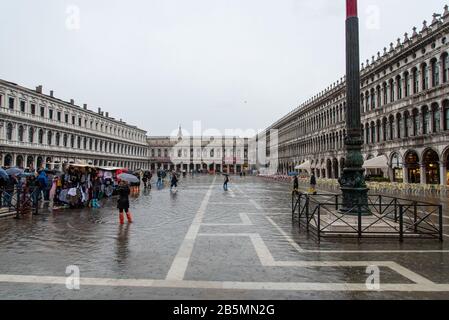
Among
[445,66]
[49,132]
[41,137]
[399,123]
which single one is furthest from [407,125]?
[49,132]

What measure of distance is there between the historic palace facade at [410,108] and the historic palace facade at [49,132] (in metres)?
31.8

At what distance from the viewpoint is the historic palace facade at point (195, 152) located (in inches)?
5064

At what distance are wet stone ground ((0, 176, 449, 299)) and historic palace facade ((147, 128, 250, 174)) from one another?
117m

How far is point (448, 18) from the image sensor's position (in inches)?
1091

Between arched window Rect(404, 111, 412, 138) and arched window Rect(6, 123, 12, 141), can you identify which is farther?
arched window Rect(6, 123, 12, 141)

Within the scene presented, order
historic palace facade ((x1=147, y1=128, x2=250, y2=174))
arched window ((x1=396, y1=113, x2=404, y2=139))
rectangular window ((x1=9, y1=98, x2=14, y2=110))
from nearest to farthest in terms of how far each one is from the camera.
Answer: arched window ((x1=396, y1=113, x2=404, y2=139)) → rectangular window ((x1=9, y1=98, x2=14, y2=110)) → historic palace facade ((x1=147, y1=128, x2=250, y2=174))

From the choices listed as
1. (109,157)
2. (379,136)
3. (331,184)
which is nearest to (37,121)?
(109,157)

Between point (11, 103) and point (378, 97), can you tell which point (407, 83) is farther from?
point (11, 103)

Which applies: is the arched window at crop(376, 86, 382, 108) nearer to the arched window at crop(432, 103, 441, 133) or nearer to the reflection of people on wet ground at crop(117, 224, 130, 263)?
the arched window at crop(432, 103, 441, 133)

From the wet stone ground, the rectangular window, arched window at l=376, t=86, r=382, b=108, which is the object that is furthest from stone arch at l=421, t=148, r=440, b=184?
the rectangular window

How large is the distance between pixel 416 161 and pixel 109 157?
234 ft

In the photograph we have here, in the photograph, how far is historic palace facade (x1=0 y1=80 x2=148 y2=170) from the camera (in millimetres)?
47844

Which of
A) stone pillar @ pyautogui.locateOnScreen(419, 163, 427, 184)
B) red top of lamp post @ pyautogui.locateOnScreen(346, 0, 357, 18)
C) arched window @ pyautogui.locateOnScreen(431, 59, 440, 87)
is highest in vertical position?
arched window @ pyautogui.locateOnScreen(431, 59, 440, 87)
